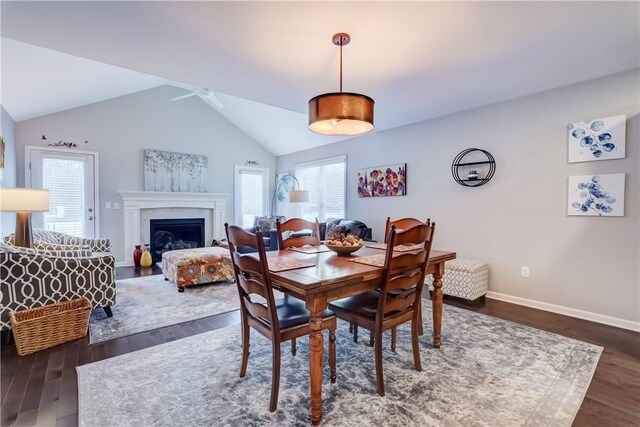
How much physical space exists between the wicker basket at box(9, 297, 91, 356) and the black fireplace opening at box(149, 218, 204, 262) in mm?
3436

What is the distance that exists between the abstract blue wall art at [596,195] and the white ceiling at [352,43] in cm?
104

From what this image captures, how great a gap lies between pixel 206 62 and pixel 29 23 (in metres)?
1.23

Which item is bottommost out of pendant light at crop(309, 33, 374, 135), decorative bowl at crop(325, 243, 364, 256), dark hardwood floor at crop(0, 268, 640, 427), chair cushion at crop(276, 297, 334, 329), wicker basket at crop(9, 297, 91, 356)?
dark hardwood floor at crop(0, 268, 640, 427)

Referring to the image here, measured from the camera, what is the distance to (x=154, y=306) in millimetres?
3434

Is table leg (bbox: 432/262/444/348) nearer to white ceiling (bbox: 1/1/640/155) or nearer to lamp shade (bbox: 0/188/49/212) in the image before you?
white ceiling (bbox: 1/1/640/155)

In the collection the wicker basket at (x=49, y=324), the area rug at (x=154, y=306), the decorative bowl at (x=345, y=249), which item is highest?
the decorative bowl at (x=345, y=249)

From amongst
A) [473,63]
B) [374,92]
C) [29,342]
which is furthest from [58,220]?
[473,63]

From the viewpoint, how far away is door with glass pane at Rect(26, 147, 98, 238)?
16.0 feet

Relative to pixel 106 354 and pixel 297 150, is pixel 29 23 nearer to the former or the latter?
pixel 106 354

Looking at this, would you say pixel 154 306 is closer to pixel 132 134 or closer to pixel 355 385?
pixel 355 385

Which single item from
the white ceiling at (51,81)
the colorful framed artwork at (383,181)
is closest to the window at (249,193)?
the white ceiling at (51,81)

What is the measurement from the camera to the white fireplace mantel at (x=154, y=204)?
5648mm

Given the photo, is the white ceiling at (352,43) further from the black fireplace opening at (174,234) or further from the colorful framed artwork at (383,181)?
A: the black fireplace opening at (174,234)

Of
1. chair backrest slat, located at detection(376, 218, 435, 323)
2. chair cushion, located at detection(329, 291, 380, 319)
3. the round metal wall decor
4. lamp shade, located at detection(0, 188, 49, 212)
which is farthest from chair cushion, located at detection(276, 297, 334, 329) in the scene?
the round metal wall decor
